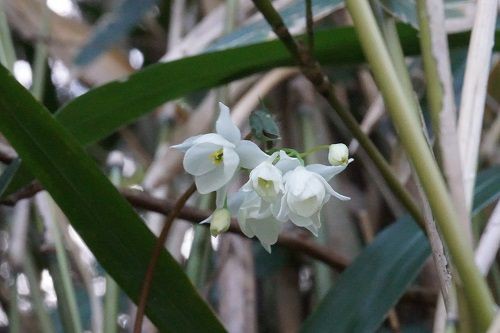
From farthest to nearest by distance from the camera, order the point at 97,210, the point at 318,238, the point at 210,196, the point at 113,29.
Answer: the point at 113,29
the point at 318,238
the point at 210,196
the point at 97,210

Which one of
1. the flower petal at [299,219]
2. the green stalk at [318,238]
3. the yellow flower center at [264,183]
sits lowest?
the green stalk at [318,238]

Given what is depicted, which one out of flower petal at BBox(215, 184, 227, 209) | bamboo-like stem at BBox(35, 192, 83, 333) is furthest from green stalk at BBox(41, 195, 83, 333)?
flower petal at BBox(215, 184, 227, 209)

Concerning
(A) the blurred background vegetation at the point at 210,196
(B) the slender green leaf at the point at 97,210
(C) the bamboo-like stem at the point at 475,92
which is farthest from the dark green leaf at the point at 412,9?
(B) the slender green leaf at the point at 97,210

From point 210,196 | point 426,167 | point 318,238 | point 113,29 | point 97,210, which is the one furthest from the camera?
point 113,29

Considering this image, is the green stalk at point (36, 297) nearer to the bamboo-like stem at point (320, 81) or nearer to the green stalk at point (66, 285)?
the green stalk at point (66, 285)

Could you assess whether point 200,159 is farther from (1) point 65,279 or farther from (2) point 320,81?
(1) point 65,279

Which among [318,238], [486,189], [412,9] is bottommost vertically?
[318,238]

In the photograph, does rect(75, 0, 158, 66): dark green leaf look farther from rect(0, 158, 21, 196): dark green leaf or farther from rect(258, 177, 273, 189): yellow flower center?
rect(258, 177, 273, 189): yellow flower center

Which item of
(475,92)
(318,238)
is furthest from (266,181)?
(318,238)
